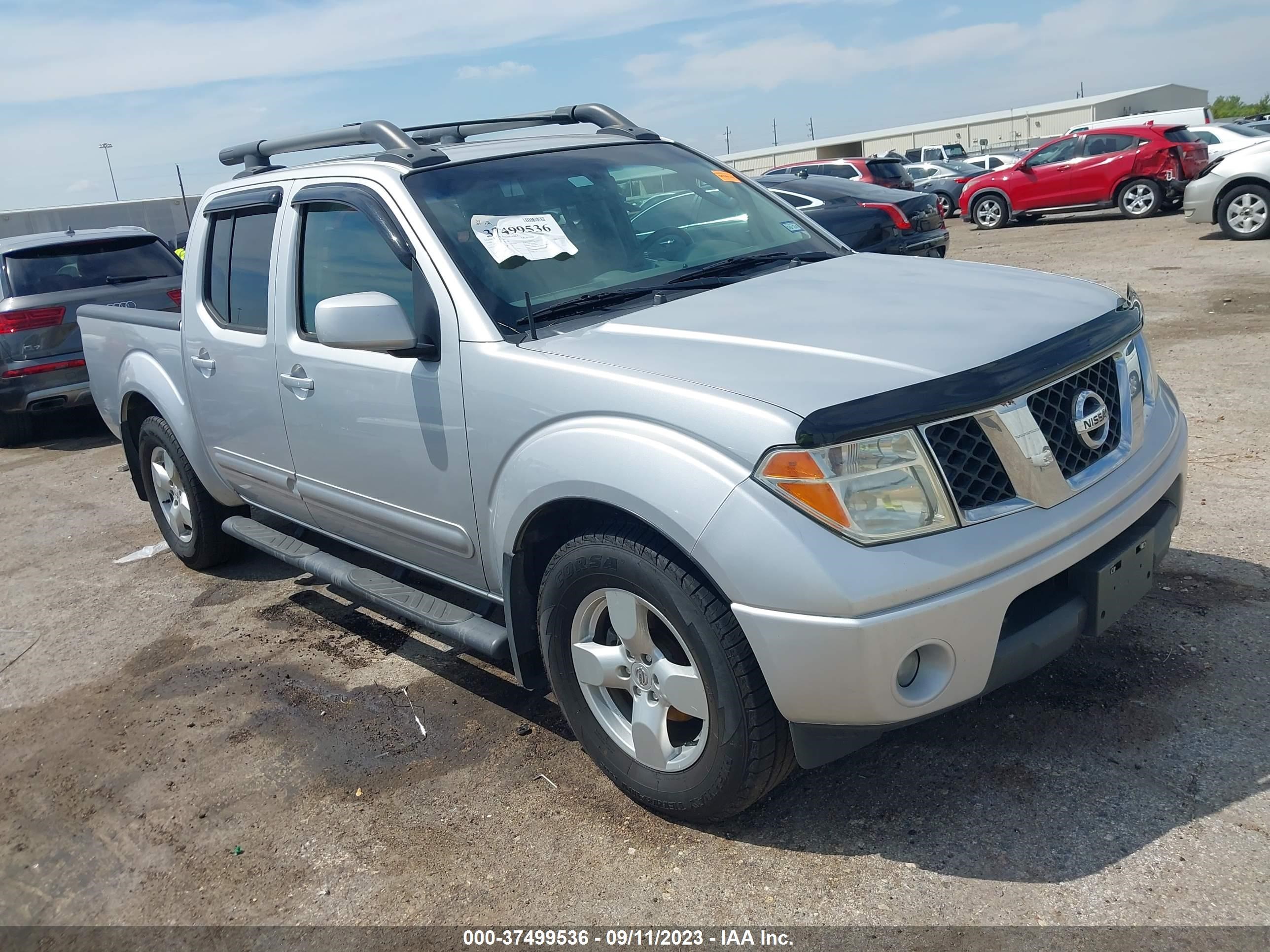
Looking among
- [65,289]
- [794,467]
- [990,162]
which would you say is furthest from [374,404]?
[990,162]

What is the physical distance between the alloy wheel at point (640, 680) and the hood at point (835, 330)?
0.66m

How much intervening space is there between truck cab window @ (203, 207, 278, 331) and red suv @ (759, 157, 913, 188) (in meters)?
16.3

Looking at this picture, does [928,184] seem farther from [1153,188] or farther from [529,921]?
[529,921]

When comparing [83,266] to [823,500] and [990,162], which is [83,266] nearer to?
[823,500]

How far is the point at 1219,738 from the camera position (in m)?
3.07

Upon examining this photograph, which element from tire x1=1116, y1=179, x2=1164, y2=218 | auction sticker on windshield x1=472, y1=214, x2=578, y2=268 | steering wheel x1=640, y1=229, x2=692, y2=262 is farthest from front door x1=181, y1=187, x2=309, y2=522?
tire x1=1116, y1=179, x2=1164, y2=218

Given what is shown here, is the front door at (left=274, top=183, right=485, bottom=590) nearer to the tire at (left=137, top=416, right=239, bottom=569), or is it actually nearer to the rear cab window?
the tire at (left=137, top=416, right=239, bottom=569)

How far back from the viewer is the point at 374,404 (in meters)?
3.62

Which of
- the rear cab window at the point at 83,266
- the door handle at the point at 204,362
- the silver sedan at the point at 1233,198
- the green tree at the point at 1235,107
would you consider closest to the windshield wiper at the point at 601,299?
the door handle at the point at 204,362

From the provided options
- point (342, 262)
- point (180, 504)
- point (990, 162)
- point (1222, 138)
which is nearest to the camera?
point (342, 262)

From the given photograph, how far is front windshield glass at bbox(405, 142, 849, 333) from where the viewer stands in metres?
3.37

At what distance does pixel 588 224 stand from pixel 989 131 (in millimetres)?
68680

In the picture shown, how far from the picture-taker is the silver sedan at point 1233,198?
13.1m

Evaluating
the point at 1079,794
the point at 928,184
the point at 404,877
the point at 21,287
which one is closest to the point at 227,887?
the point at 404,877
